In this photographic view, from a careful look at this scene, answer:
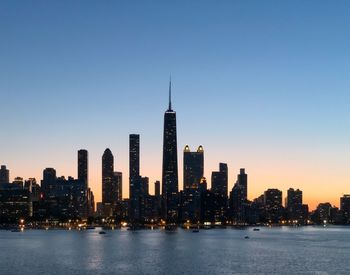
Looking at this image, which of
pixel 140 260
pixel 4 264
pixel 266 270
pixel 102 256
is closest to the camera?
pixel 266 270

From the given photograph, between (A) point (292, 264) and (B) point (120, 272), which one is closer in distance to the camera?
(B) point (120, 272)

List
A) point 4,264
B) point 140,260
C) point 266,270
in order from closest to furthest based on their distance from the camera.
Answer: point 266,270
point 4,264
point 140,260

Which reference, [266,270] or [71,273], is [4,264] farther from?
[266,270]

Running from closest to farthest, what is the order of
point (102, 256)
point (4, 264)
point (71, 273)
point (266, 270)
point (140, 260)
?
point (71, 273) < point (266, 270) < point (4, 264) < point (140, 260) < point (102, 256)

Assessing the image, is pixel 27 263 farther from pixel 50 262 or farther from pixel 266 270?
pixel 266 270

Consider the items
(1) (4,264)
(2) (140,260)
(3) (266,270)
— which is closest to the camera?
(3) (266,270)

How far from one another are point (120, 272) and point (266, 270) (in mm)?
28066

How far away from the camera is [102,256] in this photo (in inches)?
5738

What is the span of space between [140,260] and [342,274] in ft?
149

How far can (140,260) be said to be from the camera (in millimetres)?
134500

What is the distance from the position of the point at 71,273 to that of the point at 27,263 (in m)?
22.7

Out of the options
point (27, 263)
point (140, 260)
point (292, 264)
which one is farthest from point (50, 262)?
point (292, 264)

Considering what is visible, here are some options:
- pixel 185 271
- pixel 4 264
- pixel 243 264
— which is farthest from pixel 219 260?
pixel 4 264

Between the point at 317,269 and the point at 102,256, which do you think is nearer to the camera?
the point at 317,269
